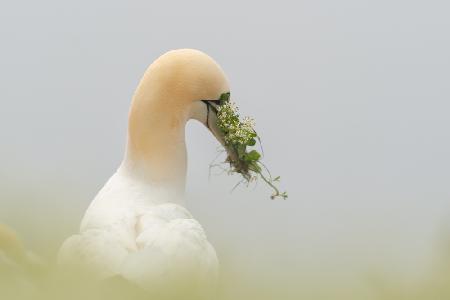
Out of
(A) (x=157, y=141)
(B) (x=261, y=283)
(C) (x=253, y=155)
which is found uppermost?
(C) (x=253, y=155)

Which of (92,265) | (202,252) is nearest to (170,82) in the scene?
(202,252)

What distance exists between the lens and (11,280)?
105cm

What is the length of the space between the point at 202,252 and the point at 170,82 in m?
3.70

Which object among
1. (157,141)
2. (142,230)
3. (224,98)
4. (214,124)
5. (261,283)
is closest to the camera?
(261,283)

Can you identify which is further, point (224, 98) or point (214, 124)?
point (214, 124)

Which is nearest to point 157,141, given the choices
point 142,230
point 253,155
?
point 253,155

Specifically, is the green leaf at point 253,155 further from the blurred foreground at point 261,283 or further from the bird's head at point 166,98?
the blurred foreground at point 261,283

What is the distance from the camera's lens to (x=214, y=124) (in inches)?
362

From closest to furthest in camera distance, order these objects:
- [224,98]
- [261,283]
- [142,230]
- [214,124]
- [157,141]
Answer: [261,283], [142,230], [157,141], [224,98], [214,124]

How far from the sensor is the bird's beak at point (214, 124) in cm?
901

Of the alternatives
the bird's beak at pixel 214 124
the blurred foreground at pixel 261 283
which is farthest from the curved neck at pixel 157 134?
the blurred foreground at pixel 261 283

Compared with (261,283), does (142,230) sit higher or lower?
higher

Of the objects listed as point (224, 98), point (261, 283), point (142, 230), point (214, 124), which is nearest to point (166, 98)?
point (224, 98)

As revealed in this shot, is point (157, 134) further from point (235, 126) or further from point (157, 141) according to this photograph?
point (235, 126)
